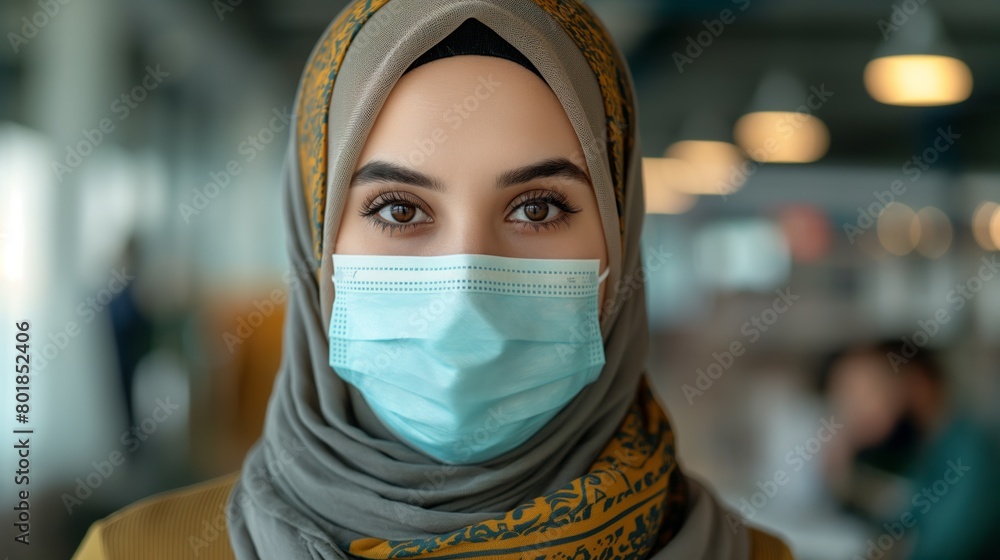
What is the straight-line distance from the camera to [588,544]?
4.22 ft

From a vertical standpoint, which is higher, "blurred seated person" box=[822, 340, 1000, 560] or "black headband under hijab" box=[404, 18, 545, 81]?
"black headband under hijab" box=[404, 18, 545, 81]

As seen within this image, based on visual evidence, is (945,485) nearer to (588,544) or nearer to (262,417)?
(588,544)

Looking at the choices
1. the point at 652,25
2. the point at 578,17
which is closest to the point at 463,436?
the point at 578,17

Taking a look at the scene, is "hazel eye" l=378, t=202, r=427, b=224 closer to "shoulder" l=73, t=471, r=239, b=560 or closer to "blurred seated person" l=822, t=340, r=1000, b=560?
"shoulder" l=73, t=471, r=239, b=560

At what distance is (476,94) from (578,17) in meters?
0.32

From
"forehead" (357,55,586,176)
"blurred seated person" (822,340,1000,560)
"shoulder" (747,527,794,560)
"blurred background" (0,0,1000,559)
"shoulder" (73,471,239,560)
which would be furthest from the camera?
"blurred background" (0,0,1000,559)

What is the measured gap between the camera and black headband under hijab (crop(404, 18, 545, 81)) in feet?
4.27

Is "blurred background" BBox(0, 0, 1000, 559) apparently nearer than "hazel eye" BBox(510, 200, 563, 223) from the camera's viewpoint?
No

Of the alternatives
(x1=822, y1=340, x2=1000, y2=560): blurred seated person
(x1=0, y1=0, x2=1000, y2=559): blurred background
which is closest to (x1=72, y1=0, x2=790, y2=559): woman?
(x1=822, y1=340, x2=1000, y2=560): blurred seated person

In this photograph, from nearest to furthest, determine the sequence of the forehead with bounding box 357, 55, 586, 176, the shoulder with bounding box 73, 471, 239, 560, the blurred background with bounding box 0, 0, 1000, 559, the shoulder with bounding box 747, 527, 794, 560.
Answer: the forehead with bounding box 357, 55, 586, 176
the shoulder with bounding box 73, 471, 239, 560
the shoulder with bounding box 747, 527, 794, 560
the blurred background with bounding box 0, 0, 1000, 559

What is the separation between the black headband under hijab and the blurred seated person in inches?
122

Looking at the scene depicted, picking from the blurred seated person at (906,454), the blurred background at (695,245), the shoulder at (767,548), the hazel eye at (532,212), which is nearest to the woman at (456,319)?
the hazel eye at (532,212)

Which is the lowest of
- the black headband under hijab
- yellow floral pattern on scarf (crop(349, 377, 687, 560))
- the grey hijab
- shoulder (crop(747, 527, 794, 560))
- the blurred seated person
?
the blurred seated person

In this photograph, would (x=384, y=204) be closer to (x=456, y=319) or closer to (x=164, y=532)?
(x=456, y=319)
